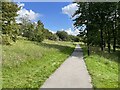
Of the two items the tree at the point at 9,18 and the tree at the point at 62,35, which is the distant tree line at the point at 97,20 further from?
the tree at the point at 62,35

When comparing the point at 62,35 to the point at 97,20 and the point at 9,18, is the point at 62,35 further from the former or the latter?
the point at 9,18

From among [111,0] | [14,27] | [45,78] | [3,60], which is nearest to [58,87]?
[45,78]

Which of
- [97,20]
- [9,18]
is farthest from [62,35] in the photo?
[9,18]

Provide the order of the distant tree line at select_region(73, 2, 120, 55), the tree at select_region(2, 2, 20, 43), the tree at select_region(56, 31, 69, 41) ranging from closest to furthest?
1. the tree at select_region(2, 2, 20, 43)
2. the distant tree line at select_region(73, 2, 120, 55)
3. the tree at select_region(56, 31, 69, 41)

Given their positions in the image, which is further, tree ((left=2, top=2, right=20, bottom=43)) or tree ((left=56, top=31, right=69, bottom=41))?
tree ((left=56, top=31, right=69, bottom=41))

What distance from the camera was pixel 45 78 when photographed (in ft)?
48.3

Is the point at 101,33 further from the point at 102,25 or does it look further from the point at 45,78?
the point at 45,78

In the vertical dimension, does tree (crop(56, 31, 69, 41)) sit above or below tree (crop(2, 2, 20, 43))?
below

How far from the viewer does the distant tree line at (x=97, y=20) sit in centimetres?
4494

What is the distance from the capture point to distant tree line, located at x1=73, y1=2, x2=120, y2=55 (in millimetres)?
44938

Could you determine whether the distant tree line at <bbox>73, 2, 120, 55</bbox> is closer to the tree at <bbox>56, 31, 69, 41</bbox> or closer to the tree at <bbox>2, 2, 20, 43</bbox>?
the tree at <bbox>2, 2, 20, 43</bbox>

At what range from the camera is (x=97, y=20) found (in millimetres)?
46500

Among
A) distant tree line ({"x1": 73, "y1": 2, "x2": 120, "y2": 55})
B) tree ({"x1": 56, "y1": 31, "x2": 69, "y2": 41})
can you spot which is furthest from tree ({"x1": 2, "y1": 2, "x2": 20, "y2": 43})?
tree ({"x1": 56, "y1": 31, "x2": 69, "y2": 41})

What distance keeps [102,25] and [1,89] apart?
3537 cm
